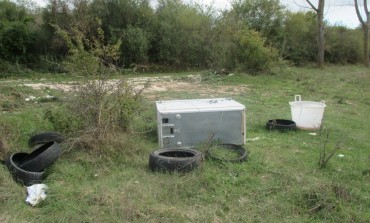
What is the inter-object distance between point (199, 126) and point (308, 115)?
202 cm

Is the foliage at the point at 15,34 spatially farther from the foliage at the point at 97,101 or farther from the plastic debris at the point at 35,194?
the plastic debris at the point at 35,194

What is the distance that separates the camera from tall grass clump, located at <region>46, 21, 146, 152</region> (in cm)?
400

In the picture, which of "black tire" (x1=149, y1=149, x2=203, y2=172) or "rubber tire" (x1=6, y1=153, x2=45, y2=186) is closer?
"rubber tire" (x1=6, y1=153, x2=45, y2=186)

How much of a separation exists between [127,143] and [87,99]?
75 centimetres

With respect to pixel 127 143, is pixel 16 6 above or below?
above

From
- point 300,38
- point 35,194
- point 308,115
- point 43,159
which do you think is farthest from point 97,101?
point 300,38

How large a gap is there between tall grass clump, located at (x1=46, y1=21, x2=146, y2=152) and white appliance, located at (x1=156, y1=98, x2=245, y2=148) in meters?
0.47

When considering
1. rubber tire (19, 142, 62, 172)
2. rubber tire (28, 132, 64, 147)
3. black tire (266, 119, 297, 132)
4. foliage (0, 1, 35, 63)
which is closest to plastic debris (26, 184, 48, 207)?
rubber tire (19, 142, 62, 172)

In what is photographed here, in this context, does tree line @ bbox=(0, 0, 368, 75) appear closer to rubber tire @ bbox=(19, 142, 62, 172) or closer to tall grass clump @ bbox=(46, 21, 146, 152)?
tall grass clump @ bbox=(46, 21, 146, 152)

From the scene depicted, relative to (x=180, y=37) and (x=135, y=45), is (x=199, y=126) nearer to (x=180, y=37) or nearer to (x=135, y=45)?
(x=135, y=45)

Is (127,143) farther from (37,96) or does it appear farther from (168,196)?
(37,96)

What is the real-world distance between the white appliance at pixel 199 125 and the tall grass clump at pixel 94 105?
0.47 metres

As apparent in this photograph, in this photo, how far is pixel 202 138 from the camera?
442 cm

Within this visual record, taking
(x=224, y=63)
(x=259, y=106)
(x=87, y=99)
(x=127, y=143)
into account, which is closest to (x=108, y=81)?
(x=87, y=99)
